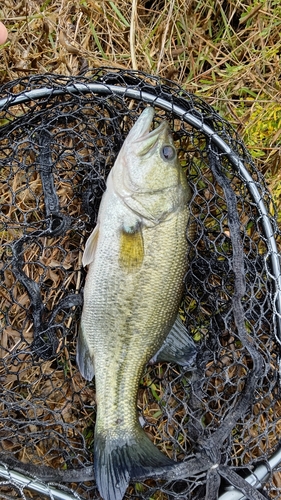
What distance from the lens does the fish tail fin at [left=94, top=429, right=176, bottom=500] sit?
2.31 meters

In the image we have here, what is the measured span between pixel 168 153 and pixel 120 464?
4.86 feet

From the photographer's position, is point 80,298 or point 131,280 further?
point 80,298

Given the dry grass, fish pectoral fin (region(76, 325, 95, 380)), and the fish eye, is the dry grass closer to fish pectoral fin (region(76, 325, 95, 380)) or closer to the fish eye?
the fish eye

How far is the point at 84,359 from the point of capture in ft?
8.07

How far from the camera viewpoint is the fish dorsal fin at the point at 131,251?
2365 mm

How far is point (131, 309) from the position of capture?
2.38 metres

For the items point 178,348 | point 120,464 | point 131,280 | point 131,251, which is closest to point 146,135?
point 131,251

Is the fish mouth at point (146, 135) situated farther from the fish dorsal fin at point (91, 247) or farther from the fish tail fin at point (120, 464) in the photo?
the fish tail fin at point (120, 464)

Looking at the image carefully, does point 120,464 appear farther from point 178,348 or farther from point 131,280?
point 131,280

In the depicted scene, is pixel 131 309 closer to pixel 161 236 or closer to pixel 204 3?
pixel 161 236

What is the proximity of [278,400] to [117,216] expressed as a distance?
1.33m

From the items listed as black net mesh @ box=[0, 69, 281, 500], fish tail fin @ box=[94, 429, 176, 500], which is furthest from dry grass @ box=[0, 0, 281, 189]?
fish tail fin @ box=[94, 429, 176, 500]

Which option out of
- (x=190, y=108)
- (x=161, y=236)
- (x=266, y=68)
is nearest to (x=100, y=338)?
(x=161, y=236)

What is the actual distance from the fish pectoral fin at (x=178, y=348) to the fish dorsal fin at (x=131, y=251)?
15.6 inches
